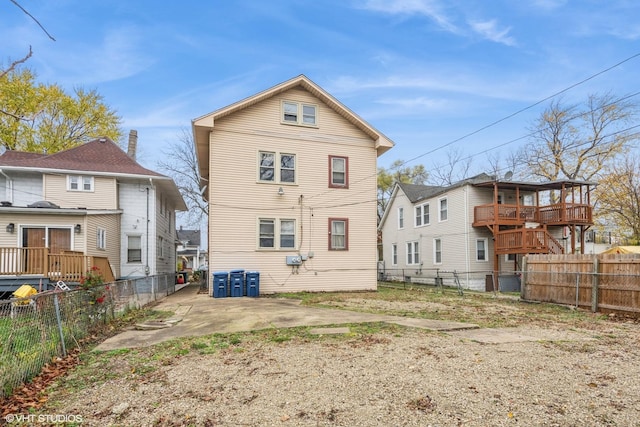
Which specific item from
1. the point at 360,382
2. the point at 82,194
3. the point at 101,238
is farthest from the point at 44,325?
the point at 82,194

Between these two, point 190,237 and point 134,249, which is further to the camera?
point 190,237

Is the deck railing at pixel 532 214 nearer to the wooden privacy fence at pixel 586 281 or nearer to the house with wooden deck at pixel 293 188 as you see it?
the wooden privacy fence at pixel 586 281

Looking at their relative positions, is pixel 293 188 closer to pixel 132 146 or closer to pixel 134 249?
pixel 134 249

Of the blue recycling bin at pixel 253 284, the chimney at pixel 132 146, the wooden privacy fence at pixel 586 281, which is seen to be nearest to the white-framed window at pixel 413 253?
the wooden privacy fence at pixel 586 281

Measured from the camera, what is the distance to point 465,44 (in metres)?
15.7

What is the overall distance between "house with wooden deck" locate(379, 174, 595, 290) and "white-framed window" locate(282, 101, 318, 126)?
943 cm

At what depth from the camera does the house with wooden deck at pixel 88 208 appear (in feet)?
44.6

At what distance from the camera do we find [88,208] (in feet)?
52.0

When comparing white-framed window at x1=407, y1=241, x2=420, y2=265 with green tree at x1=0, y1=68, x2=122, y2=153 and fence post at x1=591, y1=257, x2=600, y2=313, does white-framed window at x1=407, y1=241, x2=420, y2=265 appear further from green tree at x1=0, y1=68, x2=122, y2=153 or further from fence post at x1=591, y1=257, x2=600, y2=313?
green tree at x1=0, y1=68, x2=122, y2=153

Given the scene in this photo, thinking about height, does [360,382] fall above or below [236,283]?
above

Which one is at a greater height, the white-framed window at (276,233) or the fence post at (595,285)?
the white-framed window at (276,233)

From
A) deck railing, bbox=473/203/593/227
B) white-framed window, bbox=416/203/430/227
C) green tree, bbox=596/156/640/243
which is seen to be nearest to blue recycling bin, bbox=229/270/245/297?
deck railing, bbox=473/203/593/227

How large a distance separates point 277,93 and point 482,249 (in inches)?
532

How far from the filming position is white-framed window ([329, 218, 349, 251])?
615 inches
